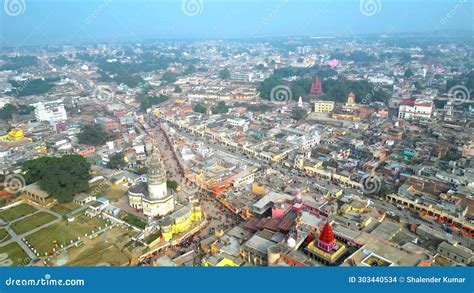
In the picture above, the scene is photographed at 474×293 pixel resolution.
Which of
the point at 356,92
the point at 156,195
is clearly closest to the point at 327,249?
the point at 156,195

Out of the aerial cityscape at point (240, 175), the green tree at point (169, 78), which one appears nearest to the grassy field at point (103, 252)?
the aerial cityscape at point (240, 175)

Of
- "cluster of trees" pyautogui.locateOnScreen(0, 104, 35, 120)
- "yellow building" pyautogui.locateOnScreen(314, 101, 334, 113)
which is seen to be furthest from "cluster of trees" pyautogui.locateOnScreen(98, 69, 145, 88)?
"yellow building" pyautogui.locateOnScreen(314, 101, 334, 113)

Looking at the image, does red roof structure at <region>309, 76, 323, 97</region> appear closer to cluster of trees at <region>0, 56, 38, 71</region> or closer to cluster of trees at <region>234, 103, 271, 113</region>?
cluster of trees at <region>234, 103, 271, 113</region>

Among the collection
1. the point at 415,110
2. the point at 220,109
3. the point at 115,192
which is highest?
the point at 415,110

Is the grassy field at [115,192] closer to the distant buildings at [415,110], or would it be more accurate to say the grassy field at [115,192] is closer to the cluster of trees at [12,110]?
the cluster of trees at [12,110]

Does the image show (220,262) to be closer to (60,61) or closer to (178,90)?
(178,90)

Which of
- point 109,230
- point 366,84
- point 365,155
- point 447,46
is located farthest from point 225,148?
point 447,46
